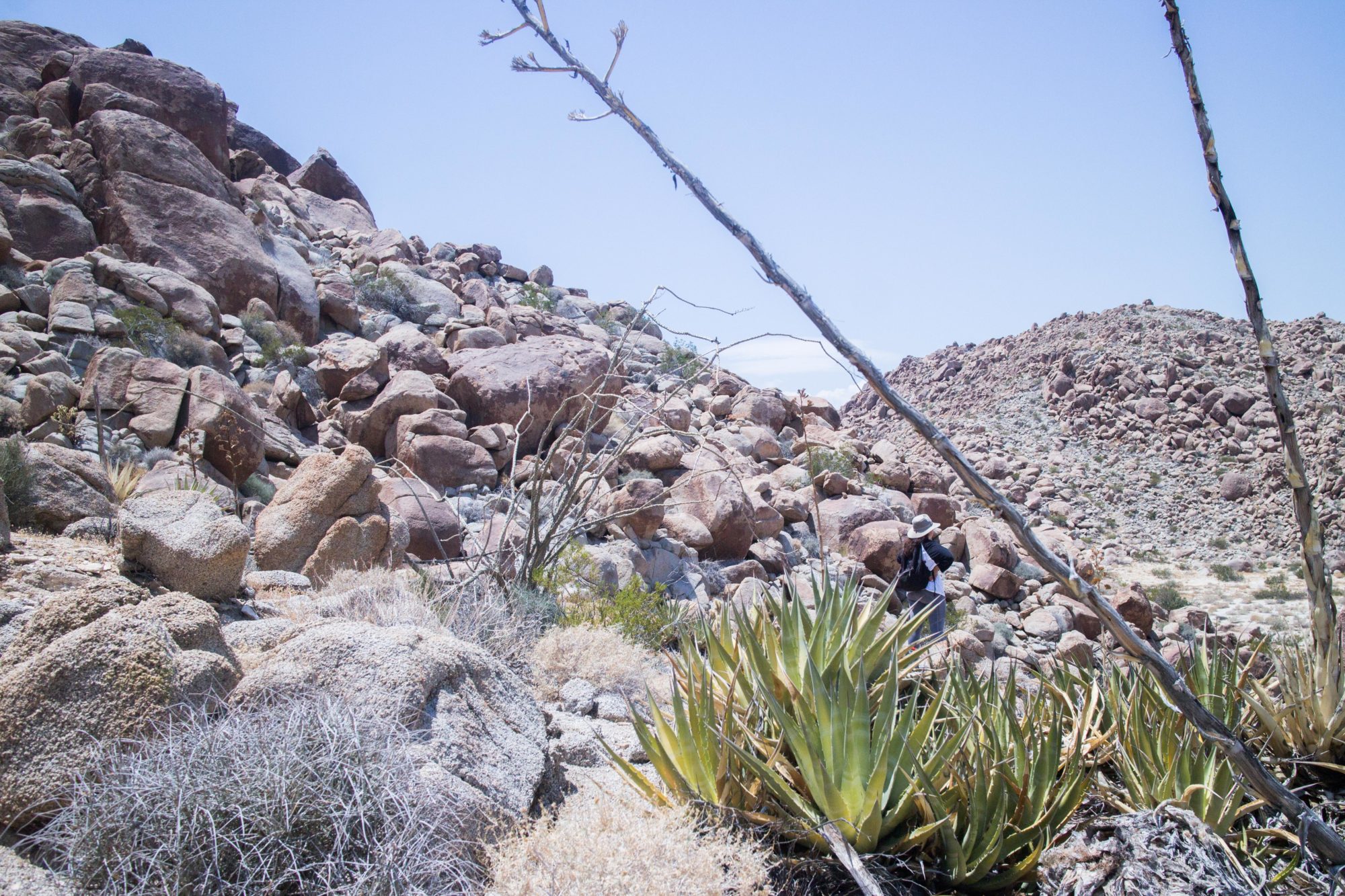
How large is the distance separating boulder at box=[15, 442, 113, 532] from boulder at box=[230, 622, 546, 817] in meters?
4.73

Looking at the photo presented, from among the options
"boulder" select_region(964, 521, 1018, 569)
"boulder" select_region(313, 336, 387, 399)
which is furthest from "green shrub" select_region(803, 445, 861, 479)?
"boulder" select_region(313, 336, 387, 399)

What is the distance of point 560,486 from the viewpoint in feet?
24.9

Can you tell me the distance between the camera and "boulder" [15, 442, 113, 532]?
20.9 feet

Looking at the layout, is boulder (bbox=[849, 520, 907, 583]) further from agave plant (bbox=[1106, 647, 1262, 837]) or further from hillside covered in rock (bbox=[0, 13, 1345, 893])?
agave plant (bbox=[1106, 647, 1262, 837])

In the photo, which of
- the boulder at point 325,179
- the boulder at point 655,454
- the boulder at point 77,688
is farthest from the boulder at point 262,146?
the boulder at point 77,688

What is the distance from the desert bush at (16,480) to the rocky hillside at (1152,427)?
19670mm

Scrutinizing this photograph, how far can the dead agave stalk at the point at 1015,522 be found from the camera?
78.6 inches

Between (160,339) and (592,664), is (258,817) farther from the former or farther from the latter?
(160,339)

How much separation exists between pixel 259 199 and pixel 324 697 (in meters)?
26.6

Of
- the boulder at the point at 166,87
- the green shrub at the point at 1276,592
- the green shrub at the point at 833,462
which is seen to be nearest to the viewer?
the green shrub at the point at 833,462

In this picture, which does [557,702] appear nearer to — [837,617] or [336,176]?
[837,617]

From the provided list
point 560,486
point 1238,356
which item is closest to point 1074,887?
point 560,486

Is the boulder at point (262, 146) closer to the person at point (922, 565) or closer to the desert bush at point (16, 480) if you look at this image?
the desert bush at point (16, 480)

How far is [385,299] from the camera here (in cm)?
1995
